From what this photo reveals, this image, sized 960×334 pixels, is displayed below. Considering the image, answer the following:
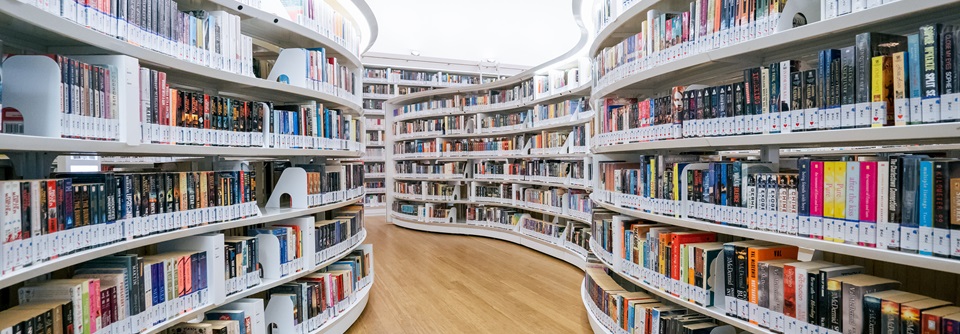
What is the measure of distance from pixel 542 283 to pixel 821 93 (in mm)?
3788

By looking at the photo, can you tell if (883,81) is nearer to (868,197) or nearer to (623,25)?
(868,197)

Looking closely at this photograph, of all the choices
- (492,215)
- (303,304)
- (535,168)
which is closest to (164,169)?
A: (303,304)

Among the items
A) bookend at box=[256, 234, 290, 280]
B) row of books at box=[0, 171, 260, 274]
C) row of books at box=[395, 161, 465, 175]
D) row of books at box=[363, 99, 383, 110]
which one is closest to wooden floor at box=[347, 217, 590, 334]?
bookend at box=[256, 234, 290, 280]

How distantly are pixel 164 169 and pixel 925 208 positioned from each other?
11.2 ft

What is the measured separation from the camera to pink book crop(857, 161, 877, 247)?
169 centimetres

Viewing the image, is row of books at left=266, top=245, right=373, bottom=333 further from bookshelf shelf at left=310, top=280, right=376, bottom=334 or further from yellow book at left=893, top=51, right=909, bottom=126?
yellow book at left=893, top=51, right=909, bottom=126

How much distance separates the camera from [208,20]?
8.40ft

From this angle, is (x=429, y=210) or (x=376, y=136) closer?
(x=429, y=210)

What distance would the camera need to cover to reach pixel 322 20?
11.8 feet

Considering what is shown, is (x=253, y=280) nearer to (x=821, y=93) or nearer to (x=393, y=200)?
(x=821, y=93)

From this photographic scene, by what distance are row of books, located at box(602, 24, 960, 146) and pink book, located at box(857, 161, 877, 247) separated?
0.51ft

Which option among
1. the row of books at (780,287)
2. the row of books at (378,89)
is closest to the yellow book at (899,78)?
the row of books at (780,287)

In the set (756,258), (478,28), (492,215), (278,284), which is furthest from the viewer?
(478,28)

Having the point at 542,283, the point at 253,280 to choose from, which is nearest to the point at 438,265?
the point at 542,283
